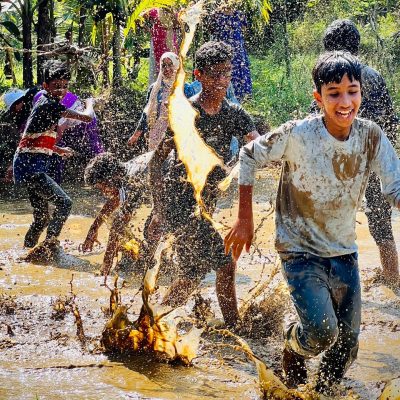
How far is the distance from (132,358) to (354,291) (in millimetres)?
1355

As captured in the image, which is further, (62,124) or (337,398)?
(62,124)

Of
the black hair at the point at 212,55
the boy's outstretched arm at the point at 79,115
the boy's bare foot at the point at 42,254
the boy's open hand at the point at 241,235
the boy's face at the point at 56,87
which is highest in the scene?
the black hair at the point at 212,55

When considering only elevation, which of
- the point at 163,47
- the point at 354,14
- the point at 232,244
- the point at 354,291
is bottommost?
the point at 354,291

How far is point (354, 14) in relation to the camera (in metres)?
17.5

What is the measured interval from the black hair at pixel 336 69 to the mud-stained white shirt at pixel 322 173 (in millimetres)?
202

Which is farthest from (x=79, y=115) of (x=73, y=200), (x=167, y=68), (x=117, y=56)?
(x=117, y=56)

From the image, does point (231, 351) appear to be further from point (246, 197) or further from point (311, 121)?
point (311, 121)

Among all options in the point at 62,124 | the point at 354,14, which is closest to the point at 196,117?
the point at 62,124

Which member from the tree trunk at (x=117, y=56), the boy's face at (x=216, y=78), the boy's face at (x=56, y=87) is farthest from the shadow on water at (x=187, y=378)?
the tree trunk at (x=117, y=56)

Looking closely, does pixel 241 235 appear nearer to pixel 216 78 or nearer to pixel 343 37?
pixel 216 78

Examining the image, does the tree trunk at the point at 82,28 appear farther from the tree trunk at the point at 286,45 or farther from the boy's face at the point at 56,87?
the boy's face at the point at 56,87

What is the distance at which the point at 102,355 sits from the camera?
4.34 meters

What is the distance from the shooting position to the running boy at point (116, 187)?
20.6 ft

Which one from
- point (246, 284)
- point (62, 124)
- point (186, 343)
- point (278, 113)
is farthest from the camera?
point (278, 113)
